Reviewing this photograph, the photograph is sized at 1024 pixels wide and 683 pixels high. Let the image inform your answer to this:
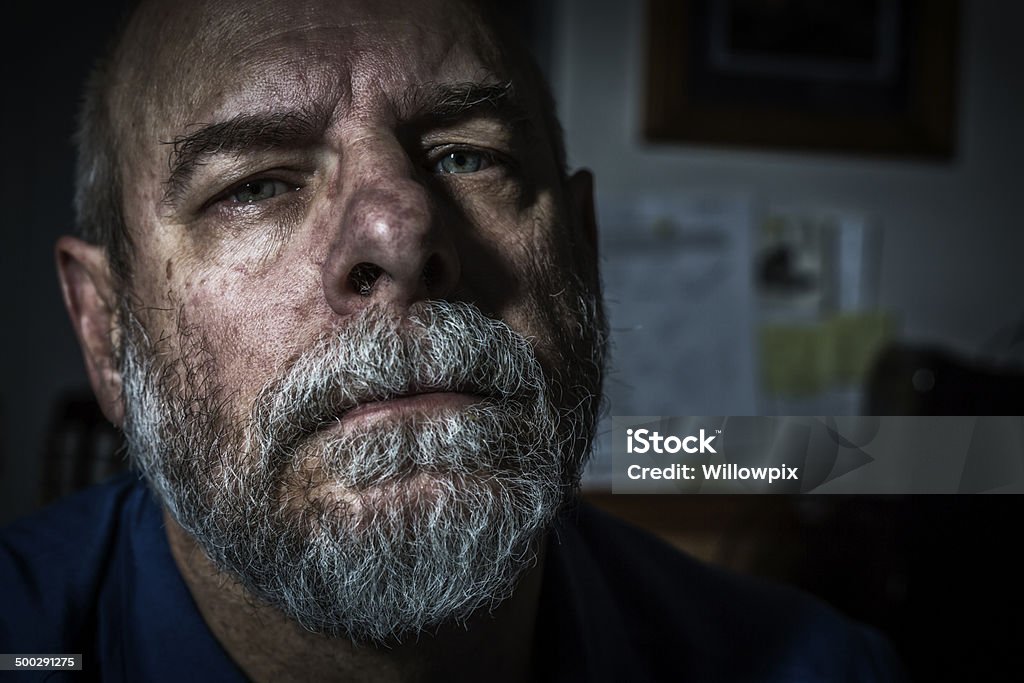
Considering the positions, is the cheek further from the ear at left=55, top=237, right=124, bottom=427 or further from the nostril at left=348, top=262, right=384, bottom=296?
the ear at left=55, top=237, right=124, bottom=427

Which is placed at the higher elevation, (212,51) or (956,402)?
(212,51)

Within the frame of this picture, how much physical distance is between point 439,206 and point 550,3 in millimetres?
1112

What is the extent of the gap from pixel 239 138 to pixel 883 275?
54.1 inches

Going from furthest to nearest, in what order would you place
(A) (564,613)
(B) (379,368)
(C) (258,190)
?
(A) (564,613) → (C) (258,190) → (B) (379,368)

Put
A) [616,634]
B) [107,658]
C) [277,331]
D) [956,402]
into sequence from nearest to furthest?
1. [277,331]
2. [107,658]
3. [616,634]
4. [956,402]

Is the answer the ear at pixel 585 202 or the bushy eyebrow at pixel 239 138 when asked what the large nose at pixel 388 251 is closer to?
the bushy eyebrow at pixel 239 138

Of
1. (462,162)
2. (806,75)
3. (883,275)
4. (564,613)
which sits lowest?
(564,613)

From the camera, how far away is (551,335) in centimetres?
68

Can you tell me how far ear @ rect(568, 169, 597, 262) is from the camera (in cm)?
86

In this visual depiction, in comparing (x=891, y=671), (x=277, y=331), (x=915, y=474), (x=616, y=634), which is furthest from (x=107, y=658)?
(x=915, y=474)

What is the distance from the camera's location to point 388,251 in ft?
1.87

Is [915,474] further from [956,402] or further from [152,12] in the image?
[152,12]

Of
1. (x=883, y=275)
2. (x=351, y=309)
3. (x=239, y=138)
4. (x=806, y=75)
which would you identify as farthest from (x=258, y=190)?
(x=883, y=275)

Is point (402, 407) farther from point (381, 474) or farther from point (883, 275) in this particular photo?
point (883, 275)
